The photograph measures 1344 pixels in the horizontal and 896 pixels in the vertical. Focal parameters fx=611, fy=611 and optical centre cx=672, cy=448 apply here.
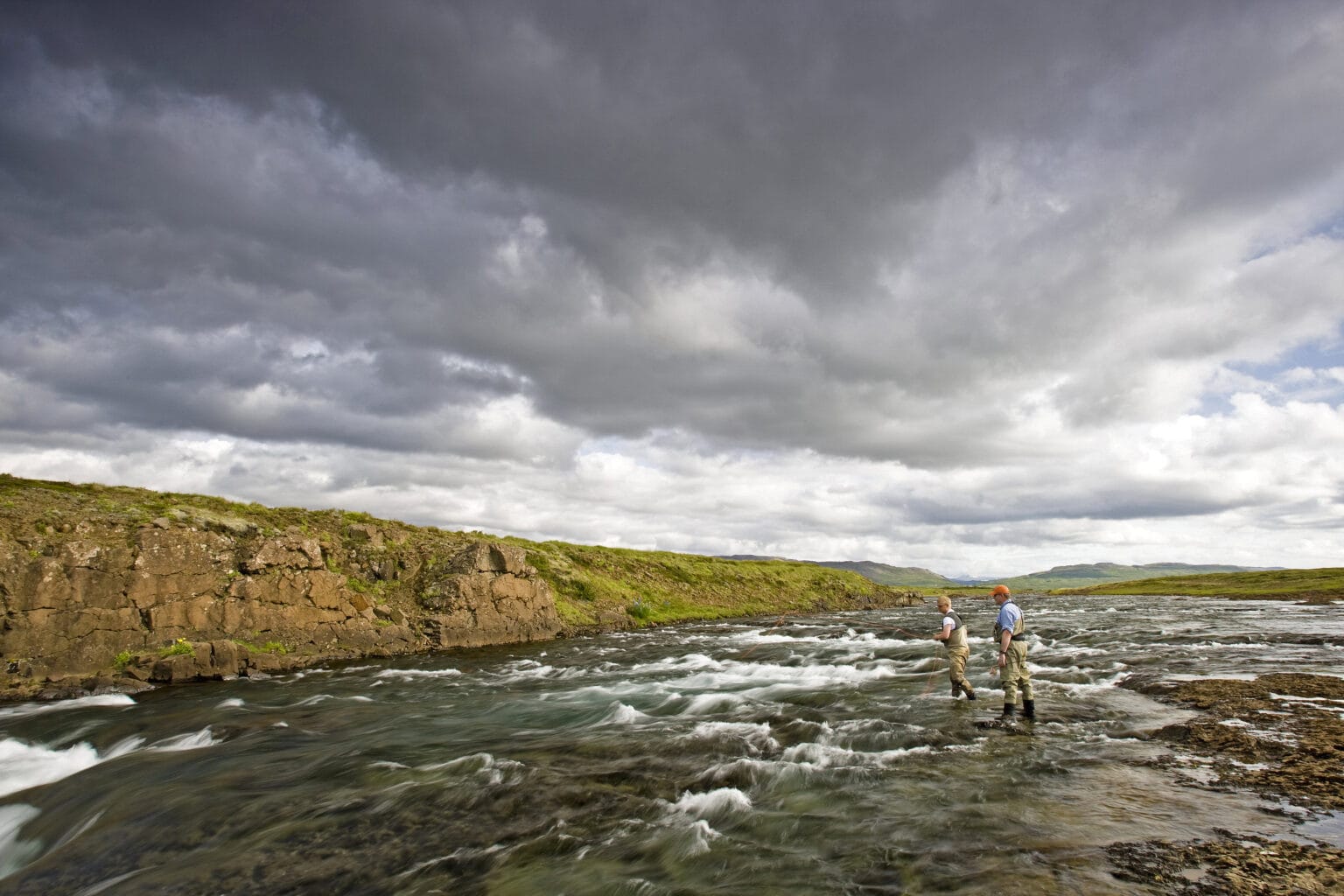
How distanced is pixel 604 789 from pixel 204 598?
1031 inches

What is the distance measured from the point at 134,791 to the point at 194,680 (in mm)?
15497

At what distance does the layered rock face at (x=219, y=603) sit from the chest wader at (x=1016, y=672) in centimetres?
3074

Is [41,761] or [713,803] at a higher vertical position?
[713,803]

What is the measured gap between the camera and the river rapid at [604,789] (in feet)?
29.7

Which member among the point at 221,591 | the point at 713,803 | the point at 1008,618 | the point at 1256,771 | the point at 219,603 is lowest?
the point at 713,803

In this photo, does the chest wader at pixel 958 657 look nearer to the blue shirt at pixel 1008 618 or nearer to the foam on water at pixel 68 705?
the blue shirt at pixel 1008 618

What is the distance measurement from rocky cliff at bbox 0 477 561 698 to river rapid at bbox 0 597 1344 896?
9.78 ft

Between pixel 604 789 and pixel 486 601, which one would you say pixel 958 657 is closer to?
pixel 604 789

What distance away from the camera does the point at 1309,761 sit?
39.4 feet

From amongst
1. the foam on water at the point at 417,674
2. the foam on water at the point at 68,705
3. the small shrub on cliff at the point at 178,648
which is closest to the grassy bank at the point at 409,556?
the small shrub on cliff at the point at 178,648

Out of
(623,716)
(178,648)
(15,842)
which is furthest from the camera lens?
(178,648)

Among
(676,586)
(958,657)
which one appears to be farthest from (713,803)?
(676,586)

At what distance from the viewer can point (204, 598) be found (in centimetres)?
2878

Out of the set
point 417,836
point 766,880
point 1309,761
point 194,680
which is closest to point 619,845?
point 766,880
